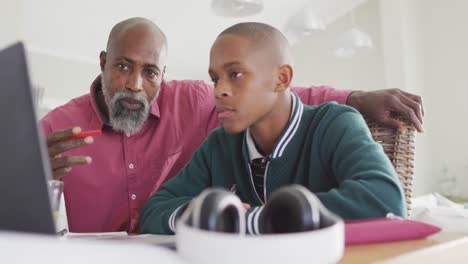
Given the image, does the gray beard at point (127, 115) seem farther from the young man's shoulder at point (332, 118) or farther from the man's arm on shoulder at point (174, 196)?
the young man's shoulder at point (332, 118)

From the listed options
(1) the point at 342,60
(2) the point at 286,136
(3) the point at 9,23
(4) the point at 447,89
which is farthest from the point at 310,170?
(1) the point at 342,60

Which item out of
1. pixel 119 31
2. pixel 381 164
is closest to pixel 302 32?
pixel 119 31

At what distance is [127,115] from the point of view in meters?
1.45

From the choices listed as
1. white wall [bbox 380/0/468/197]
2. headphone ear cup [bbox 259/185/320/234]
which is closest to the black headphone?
headphone ear cup [bbox 259/185/320/234]

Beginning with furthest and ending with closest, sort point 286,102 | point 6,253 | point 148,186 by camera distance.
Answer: point 148,186 < point 286,102 < point 6,253

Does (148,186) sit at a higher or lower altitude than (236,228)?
lower

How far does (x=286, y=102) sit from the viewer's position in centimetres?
104

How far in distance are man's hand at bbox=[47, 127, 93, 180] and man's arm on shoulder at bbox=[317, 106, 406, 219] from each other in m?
0.45

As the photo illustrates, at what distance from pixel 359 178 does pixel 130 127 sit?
899 millimetres

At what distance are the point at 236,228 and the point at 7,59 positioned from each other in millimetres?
221

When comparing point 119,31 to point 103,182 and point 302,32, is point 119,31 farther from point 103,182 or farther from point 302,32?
point 302,32

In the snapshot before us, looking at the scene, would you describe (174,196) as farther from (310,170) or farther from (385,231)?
(385,231)

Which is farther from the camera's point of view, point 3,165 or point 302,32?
point 302,32

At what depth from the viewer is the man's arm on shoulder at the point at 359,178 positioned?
0.67 meters
